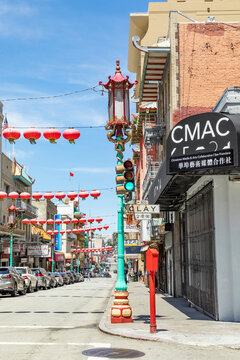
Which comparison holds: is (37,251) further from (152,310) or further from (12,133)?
(152,310)

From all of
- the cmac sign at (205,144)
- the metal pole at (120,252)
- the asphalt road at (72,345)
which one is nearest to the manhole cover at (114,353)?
the asphalt road at (72,345)

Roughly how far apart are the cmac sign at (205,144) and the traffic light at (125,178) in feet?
3.89

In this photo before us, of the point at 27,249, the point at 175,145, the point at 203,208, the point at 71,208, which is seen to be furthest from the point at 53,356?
the point at 71,208

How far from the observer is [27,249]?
Answer: 58.5 metres

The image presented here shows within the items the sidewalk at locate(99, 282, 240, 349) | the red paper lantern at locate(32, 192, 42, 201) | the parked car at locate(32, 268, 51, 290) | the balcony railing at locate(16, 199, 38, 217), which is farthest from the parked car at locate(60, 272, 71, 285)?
the sidewalk at locate(99, 282, 240, 349)

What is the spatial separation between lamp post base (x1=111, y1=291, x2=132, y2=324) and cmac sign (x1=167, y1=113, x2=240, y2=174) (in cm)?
361

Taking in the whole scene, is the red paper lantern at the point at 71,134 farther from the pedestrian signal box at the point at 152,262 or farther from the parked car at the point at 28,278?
the parked car at the point at 28,278

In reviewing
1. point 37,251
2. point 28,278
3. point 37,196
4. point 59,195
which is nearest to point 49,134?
point 37,196

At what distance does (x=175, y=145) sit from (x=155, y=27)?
30.1 meters

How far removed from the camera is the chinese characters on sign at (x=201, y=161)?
433 inches

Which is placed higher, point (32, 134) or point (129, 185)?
point (32, 134)

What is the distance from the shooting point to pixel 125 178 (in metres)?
13.0

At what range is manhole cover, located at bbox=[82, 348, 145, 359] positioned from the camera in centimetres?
825

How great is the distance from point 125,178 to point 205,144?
2.61m
